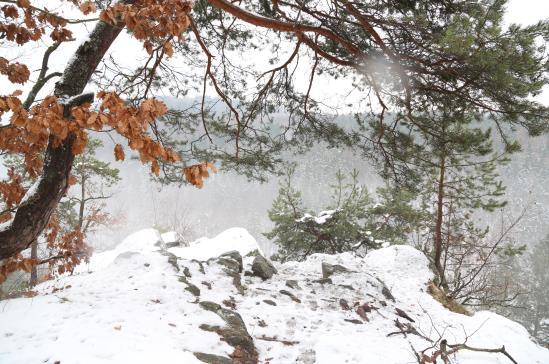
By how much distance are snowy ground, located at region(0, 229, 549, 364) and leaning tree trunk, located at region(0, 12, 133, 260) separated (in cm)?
107

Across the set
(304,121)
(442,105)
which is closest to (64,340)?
(304,121)

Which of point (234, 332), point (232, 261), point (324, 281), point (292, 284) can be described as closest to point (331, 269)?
point (324, 281)

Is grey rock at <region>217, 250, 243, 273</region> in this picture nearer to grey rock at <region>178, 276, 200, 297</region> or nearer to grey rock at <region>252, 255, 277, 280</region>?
grey rock at <region>252, 255, 277, 280</region>

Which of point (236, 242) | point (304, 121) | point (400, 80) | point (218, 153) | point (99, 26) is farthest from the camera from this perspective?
point (236, 242)

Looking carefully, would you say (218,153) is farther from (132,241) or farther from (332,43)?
(132,241)

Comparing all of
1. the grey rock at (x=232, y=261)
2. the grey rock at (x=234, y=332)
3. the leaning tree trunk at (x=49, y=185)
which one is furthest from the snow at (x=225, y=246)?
the leaning tree trunk at (x=49, y=185)

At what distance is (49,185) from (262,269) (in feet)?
16.2

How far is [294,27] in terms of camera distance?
125 inches

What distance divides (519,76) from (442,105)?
0.99 metres

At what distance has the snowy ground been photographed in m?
3.32

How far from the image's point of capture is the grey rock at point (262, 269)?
7.03 metres

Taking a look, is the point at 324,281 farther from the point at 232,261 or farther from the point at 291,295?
the point at 232,261

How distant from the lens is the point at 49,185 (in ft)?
9.21

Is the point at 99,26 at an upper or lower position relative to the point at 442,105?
upper
